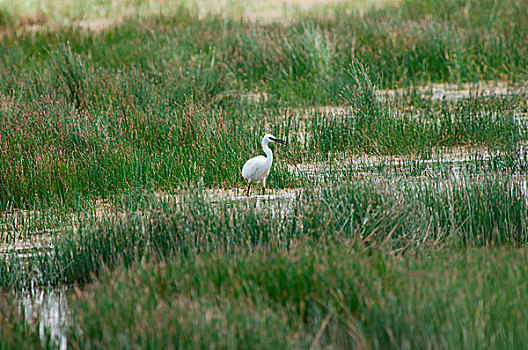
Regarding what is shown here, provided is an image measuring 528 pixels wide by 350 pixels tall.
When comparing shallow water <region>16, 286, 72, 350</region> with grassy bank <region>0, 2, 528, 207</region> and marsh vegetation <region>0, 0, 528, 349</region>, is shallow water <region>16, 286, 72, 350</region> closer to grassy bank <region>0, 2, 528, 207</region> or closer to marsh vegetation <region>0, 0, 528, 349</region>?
marsh vegetation <region>0, 0, 528, 349</region>

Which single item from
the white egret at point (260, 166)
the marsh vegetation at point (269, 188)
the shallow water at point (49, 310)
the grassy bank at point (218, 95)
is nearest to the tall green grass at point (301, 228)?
the marsh vegetation at point (269, 188)

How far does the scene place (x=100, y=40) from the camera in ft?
45.4

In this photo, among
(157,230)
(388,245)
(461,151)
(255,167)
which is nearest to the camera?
(388,245)

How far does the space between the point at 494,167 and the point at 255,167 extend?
7.93 feet

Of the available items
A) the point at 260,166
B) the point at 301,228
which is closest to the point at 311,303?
the point at 301,228

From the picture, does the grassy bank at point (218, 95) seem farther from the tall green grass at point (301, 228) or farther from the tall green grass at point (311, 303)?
the tall green grass at point (311, 303)

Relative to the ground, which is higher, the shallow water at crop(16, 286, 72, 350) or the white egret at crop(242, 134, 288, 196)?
the white egret at crop(242, 134, 288, 196)

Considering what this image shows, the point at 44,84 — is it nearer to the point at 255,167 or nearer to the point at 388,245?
the point at 255,167

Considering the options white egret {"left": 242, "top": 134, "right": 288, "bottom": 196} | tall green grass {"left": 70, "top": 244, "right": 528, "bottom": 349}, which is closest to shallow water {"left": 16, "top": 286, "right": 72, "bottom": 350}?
tall green grass {"left": 70, "top": 244, "right": 528, "bottom": 349}

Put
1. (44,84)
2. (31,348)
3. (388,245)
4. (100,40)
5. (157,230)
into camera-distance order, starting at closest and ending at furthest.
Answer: (31,348)
(388,245)
(157,230)
(44,84)
(100,40)

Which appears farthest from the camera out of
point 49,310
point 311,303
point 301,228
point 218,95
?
point 218,95

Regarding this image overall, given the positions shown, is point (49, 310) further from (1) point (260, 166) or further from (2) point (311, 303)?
(1) point (260, 166)

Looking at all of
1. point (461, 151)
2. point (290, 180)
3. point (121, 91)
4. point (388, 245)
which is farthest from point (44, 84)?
point (388, 245)

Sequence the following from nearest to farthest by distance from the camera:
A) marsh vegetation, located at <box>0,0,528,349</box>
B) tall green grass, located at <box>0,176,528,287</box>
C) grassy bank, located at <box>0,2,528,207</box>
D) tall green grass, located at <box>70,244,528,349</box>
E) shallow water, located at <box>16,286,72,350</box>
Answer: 1. tall green grass, located at <box>70,244,528,349</box>
2. marsh vegetation, located at <box>0,0,528,349</box>
3. shallow water, located at <box>16,286,72,350</box>
4. tall green grass, located at <box>0,176,528,287</box>
5. grassy bank, located at <box>0,2,528,207</box>
